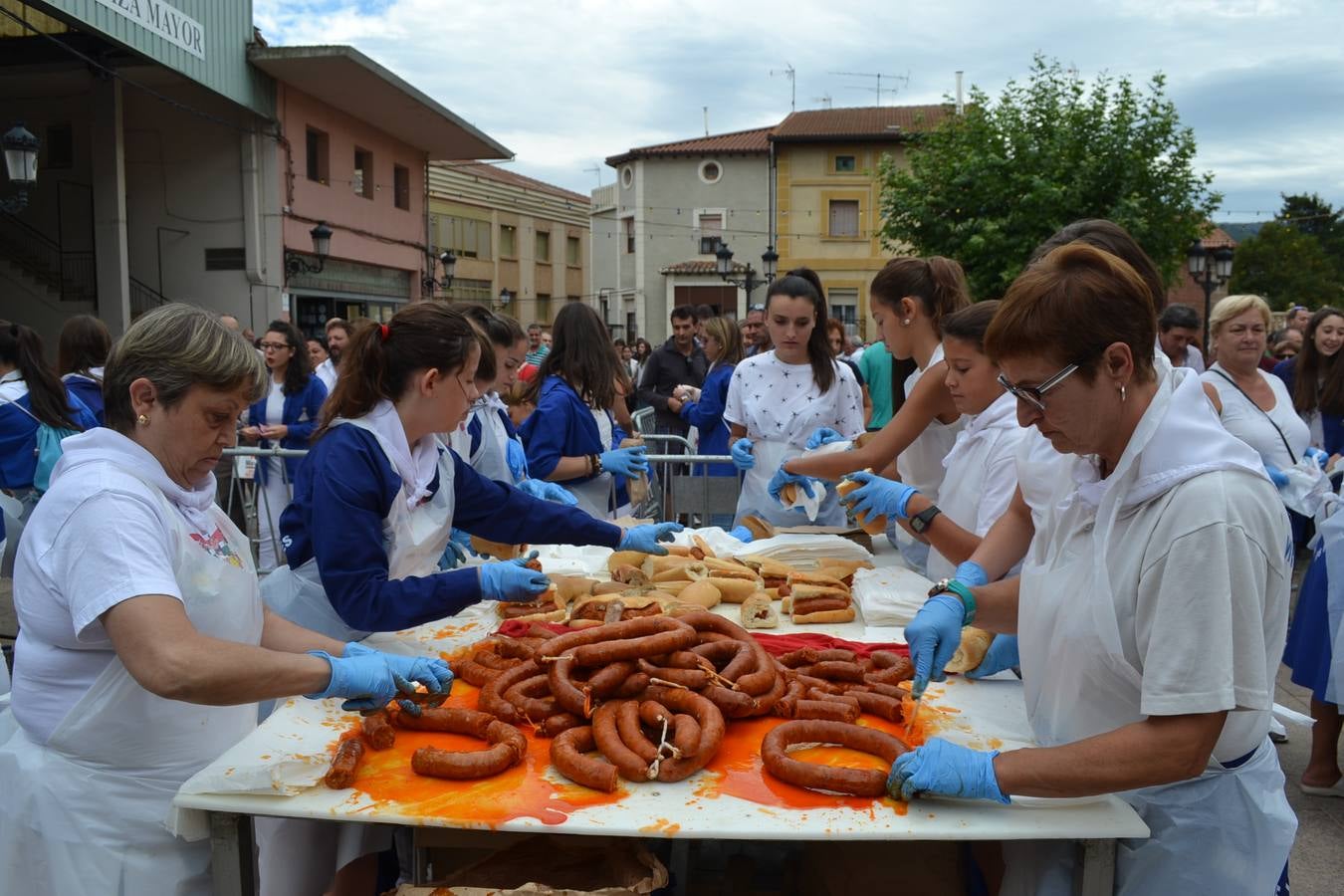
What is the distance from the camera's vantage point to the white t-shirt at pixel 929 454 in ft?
13.9

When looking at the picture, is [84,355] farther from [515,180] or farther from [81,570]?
[515,180]

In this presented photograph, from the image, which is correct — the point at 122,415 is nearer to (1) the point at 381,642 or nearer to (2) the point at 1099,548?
(1) the point at 381,642

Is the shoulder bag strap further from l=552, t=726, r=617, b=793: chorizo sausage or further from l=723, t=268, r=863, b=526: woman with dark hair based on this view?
l=552, t=726, r=617, b=793: chorizo sausage

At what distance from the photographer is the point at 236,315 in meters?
17.5

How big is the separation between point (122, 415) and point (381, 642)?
3.66 feet

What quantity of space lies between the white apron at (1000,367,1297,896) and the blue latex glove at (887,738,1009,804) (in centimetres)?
24

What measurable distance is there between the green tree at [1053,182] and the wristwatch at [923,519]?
23.0 m

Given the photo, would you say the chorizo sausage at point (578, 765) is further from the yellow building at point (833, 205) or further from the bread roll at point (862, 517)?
the yellow building at point (833, 205)

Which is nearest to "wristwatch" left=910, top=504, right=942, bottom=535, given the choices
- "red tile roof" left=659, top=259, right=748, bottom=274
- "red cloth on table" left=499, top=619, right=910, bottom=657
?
"red cloth on table" left=499, top=619, right=910, bottom=657

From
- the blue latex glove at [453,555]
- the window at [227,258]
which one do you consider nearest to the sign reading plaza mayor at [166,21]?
the window at [227,258]

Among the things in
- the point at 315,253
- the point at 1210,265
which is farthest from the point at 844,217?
the point at 315,253

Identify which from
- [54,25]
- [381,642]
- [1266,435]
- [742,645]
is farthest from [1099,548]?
[54,25]

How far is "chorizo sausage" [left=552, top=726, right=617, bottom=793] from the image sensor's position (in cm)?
214

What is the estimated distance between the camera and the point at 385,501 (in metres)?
2.96
